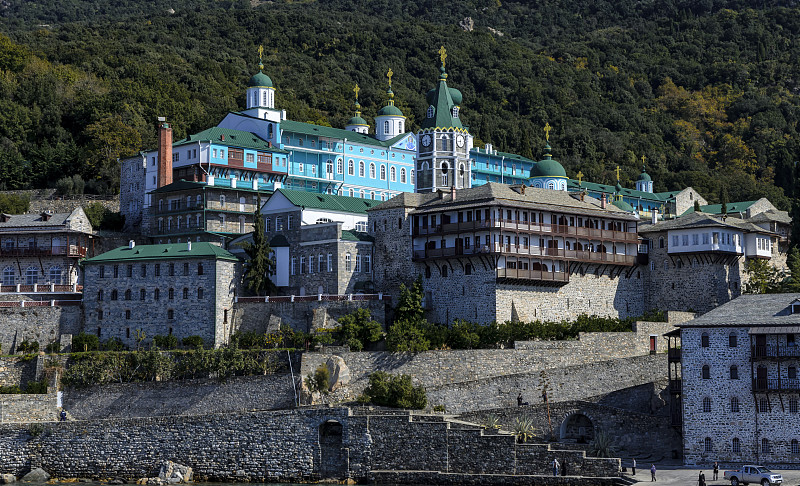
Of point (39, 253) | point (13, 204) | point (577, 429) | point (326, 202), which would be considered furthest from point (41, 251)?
point (577, 429)

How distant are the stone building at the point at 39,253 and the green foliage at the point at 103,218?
→ 8.68 metres

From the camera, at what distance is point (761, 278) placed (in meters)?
81.4

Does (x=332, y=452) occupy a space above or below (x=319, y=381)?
below

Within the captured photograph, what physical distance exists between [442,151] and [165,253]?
24.5 metres

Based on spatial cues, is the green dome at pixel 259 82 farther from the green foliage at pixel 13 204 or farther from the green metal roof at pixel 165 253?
the green metal roof at pixel 165 253

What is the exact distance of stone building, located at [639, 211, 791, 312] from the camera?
8319 cm

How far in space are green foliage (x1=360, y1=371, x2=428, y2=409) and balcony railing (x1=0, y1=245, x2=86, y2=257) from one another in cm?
2979

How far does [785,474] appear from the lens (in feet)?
189

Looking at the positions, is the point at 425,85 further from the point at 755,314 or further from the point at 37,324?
the point at 755,314

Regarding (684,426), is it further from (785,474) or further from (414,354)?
(414,354)

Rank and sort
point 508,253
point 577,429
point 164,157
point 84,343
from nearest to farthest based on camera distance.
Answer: point 577,429 < point 84,343 < point 508,253 < point 164,157

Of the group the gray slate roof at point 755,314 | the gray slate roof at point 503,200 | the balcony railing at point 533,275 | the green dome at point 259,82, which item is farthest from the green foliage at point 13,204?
the gray slate roof at point 755,314

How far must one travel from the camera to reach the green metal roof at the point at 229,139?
9650 centimetres

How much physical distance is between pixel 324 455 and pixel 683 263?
32874 mm
